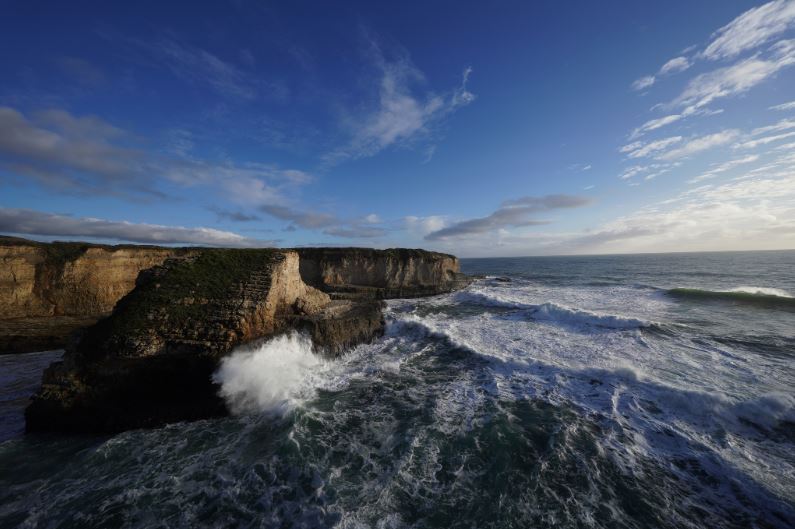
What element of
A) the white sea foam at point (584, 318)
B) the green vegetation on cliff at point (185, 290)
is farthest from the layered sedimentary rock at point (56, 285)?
the white sea foam at point (584, 318)

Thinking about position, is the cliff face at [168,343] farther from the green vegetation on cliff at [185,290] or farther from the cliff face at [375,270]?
the cliff face at [375,270]

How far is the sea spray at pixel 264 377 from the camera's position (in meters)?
9.12

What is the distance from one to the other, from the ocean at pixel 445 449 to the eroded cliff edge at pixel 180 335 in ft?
2.00

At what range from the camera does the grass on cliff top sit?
381 inches

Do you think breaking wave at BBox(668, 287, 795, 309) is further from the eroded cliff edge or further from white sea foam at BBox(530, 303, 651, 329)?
the eroded cliff edge

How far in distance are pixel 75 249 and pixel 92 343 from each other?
17.9m

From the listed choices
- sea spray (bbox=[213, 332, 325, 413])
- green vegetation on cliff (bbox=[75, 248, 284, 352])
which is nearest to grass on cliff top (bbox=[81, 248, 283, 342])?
green vegetation on cliff (bbox=[75, 248, 284, 352])

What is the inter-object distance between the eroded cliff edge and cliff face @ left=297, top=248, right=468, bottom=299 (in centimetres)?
1841

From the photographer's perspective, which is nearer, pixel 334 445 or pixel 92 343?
pixel 334 445

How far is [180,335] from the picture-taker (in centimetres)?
977

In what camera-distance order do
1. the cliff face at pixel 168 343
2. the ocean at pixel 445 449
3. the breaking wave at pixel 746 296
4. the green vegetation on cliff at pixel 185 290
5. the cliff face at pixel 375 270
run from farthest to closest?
the cliff face at pixel 375 270 → the breaking wave at pixel 746 296 → the green vegetation on cliff at pixel 185 290 → the cliff face at pixel 168 343 → the ocean at pixel 445 449

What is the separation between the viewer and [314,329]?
13.4m

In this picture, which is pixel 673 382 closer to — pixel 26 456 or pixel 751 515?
pixel 751 515

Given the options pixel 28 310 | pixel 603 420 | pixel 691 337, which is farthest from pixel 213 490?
pixel 28 310
